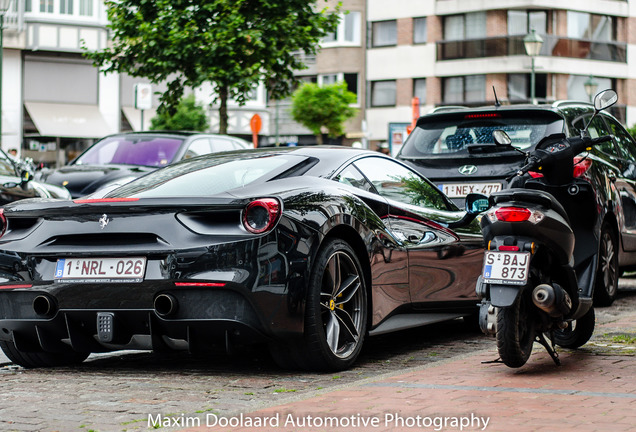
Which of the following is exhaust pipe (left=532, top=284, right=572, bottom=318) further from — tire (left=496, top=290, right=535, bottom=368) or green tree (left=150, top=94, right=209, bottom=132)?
green tree (left=150, top=94, right=209, bottom=132)

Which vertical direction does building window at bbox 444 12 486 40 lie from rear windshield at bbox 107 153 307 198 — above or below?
above

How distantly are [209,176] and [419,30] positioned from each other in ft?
161

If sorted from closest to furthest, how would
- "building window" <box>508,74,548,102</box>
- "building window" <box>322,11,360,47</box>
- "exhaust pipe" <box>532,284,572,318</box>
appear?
"exhaust pipe" <box>532,284,572,318</box> < "building window" <box>508,74,548,102</box> < "building window" <box>322,11,360,47</box>

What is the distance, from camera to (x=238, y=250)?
19.3 ft

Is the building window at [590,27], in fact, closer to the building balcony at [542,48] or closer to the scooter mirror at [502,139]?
the building balcony at [542,48]

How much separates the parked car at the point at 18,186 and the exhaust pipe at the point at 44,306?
729 cm

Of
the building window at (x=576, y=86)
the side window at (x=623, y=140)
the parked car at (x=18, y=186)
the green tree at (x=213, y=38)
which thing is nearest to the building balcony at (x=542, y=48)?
the building window at (x=576, y=86)

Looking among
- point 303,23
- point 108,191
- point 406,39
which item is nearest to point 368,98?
point 406,39

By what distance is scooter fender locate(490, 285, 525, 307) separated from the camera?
5895 millimetres

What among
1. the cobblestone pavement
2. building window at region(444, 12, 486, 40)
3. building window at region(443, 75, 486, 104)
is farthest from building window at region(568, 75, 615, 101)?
the cobblestone pavement

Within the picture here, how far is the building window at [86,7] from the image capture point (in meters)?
45.6

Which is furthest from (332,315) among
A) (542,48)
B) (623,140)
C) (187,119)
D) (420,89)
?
(420,89)

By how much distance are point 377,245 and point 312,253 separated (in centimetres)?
80

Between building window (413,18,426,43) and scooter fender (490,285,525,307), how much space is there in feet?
161
